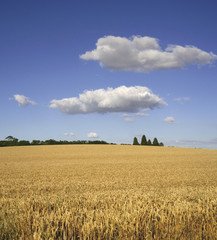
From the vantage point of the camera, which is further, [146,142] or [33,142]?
[146,142]

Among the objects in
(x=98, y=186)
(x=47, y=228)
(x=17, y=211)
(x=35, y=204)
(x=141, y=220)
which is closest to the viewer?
(x=47, y=228)

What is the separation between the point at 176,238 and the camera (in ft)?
10.8

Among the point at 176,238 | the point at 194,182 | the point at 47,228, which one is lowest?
the point at 194,182

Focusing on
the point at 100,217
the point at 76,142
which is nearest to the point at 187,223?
the point at 100,217

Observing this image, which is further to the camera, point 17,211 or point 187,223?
point 17,211

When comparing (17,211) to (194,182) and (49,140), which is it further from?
(49,140)

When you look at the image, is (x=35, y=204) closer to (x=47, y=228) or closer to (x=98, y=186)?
(x=47, y=228)

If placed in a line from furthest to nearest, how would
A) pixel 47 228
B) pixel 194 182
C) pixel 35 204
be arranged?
1. pixel 194 182
2. pixel 35 204
3. pixel 47 228

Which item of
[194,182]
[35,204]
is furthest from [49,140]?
[35,204]

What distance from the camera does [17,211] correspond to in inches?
161

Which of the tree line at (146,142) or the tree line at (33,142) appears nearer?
the tree line at (33,142)

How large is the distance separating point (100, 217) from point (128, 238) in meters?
0.62

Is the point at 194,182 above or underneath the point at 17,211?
underneath

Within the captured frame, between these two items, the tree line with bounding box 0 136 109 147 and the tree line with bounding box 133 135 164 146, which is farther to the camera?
the tree line with bounding box 133 135 164 146
